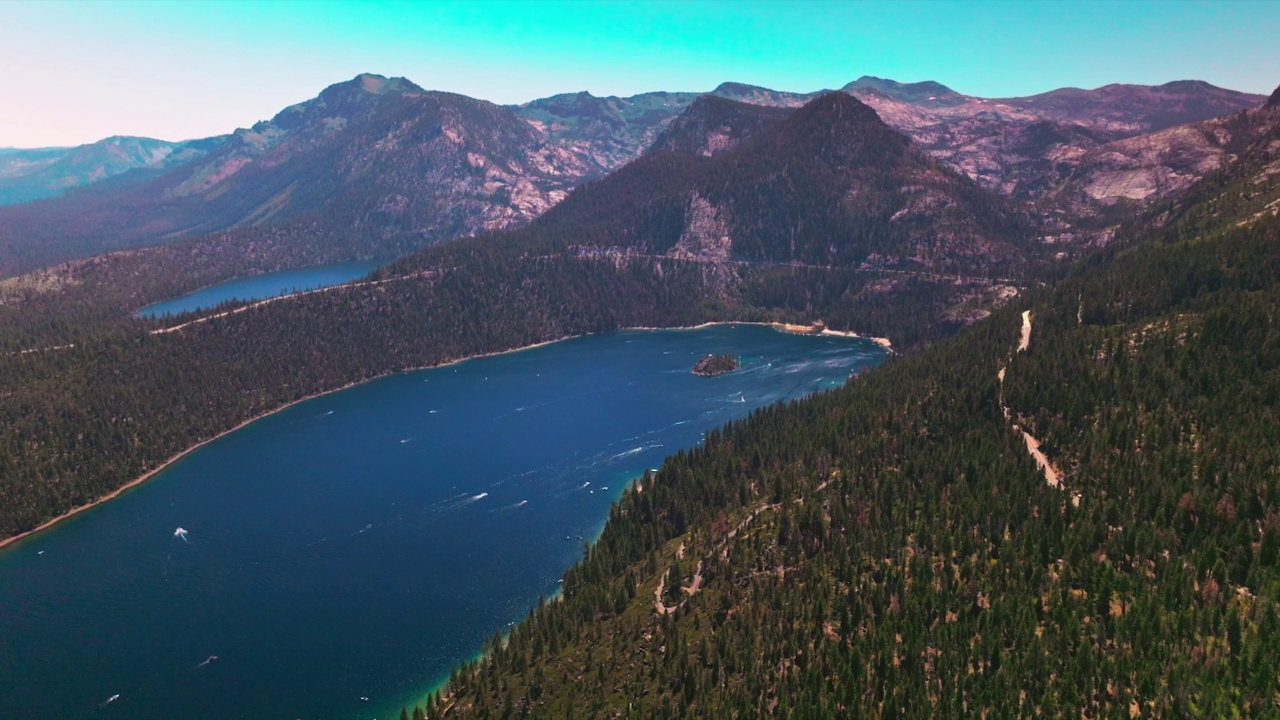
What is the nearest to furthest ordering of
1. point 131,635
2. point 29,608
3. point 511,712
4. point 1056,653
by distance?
point 1056,653, point 511,712, point 131,635, point 29,608

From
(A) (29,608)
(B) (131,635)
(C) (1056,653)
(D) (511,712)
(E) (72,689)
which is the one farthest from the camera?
(A) (29,608)

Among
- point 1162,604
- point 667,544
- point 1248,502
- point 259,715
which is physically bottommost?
point 259,715

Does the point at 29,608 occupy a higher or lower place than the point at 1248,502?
lower

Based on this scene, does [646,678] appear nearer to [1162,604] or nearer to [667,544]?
[667,544]

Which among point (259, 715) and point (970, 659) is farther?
point (259, 715)

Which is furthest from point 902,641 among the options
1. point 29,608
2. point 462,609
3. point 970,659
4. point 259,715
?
point 29,608

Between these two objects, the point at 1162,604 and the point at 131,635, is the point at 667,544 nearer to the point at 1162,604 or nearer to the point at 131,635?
the point at 1162,604
